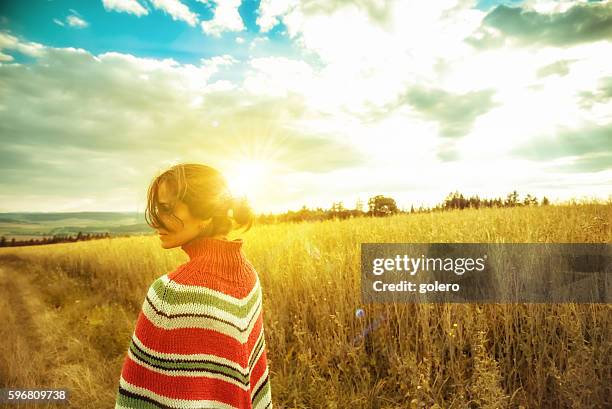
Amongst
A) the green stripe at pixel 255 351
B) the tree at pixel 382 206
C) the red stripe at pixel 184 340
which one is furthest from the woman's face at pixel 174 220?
the tree at pixel 382 206

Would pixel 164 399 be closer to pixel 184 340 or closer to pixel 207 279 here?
pixel 184 340

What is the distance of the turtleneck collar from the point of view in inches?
49.8

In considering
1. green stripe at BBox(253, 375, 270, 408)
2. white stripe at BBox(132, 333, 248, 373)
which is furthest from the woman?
green stripe at BBox(253, 375, 270, 408)

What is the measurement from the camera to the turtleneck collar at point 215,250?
49.8 inches

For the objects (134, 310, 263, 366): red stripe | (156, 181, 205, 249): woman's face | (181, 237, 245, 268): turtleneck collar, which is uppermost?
(156, 181, 205, 249): woman's face

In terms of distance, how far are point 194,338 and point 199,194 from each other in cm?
44

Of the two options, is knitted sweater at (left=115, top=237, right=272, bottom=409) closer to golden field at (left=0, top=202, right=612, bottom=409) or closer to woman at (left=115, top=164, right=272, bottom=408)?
woman at (left=115, top=164, right=272, bottom=408)

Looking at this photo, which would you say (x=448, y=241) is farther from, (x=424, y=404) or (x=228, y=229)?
(x=228, y=229)

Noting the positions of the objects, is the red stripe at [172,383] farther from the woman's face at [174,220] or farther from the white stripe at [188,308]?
the woman's face at [174,220]

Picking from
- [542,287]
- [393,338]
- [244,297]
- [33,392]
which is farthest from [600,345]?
[33,392]

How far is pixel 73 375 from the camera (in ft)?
11.2

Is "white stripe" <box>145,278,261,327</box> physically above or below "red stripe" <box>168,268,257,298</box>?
below

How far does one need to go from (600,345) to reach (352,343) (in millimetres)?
1580

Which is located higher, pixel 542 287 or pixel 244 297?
pixel 244 297
